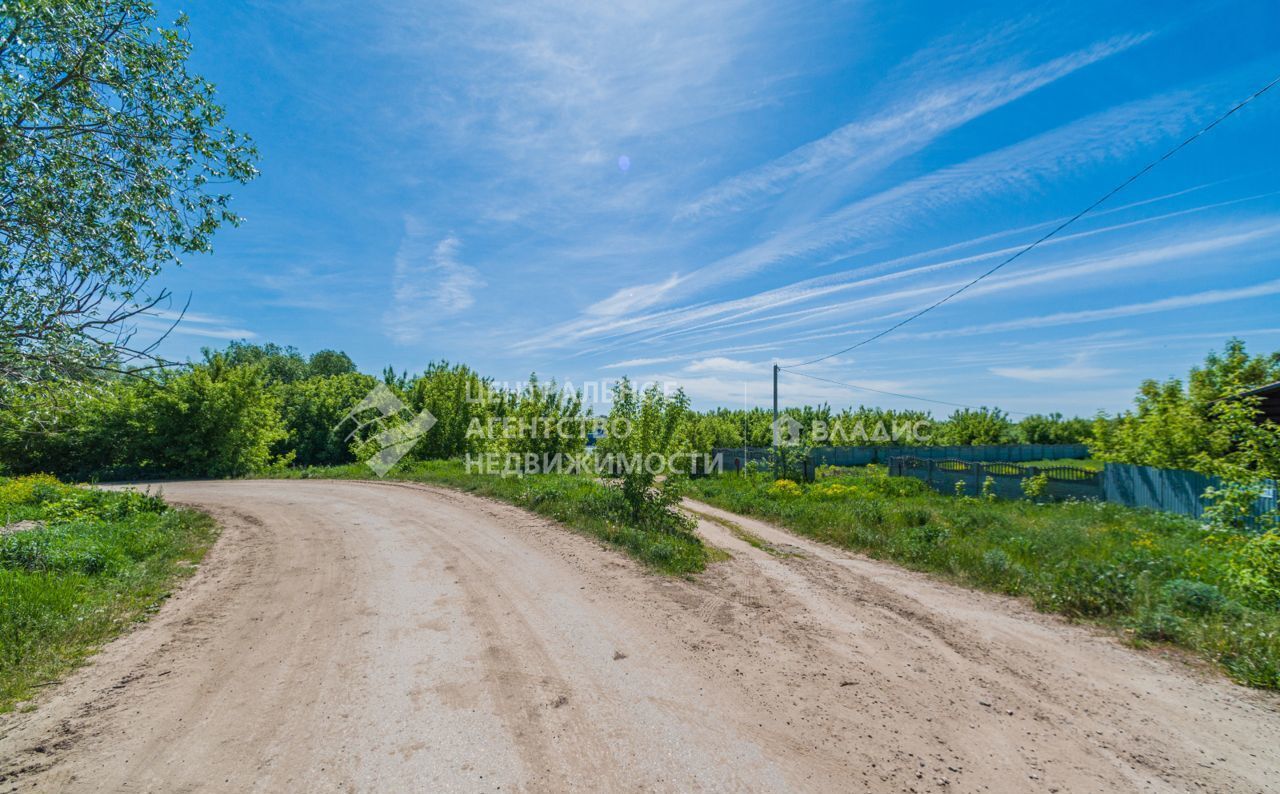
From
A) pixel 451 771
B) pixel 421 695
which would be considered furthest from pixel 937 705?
pixel 421 695

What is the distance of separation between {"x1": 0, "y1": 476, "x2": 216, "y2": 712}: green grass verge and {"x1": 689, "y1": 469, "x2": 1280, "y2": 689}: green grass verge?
12.1 metres

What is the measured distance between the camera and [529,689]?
15.0ft

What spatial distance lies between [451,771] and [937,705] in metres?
4.19

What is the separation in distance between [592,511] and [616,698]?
796 cm

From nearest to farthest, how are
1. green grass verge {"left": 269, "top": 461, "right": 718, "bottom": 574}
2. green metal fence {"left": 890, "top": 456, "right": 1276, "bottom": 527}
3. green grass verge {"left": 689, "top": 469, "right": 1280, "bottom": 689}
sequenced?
1. green grass verge {"left": 689, "top": 469, "right": 1280, "bottom": 689}
2. green grass verge {"left": 269, "top": 461, "right": 718, "bottom": 574}
3. green metal fence {"left": 890, "top": 456, "right": 1276, "bottom": 527}

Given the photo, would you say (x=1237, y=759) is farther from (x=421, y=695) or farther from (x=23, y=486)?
(x=23, y=486)

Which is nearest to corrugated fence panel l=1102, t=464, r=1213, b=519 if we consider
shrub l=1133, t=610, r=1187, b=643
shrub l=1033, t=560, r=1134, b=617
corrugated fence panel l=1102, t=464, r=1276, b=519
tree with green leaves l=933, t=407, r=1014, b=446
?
corrugated fence panel l=1102, t=464, r=1276, b=519

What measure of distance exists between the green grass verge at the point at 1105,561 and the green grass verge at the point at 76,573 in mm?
12054

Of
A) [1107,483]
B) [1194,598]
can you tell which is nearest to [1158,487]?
[1107,483]

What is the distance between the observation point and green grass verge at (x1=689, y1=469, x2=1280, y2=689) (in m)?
5.96

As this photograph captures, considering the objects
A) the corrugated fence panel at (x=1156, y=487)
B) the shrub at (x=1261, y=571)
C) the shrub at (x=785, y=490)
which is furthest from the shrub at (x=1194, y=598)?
the shrub at (x=785, y=490)

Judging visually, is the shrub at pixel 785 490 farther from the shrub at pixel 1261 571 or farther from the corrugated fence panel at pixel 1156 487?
the shrub at pixel 1261 571

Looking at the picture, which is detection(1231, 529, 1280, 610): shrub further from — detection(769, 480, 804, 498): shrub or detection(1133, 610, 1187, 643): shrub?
detection(769, 480, 804, 498): shrub

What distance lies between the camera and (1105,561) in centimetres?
830
